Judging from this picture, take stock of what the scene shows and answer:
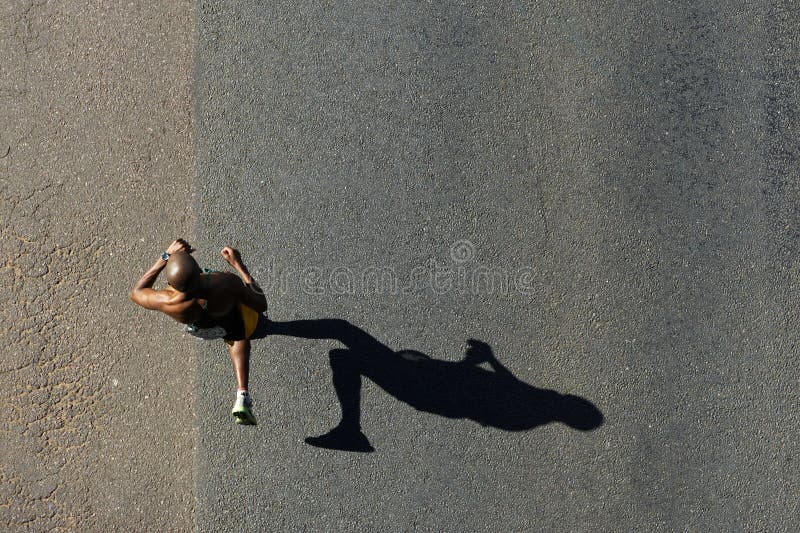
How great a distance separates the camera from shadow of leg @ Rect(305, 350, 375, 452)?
4191 mm

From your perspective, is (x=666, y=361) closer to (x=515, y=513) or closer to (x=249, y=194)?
(x=515, y=513)

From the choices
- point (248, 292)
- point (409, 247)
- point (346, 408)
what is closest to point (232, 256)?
point (248, 292)

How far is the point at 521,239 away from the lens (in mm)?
4301

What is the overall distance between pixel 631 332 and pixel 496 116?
6.40 ft

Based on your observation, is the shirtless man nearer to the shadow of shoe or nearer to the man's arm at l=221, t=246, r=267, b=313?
the man's arm at l=221, t=246, r=267, b=313

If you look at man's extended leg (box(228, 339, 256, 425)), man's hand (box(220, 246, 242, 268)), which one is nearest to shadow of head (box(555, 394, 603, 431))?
man's extended leg (box(228, 339, 256, 425))

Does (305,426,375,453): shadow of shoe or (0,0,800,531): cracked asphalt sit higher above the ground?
(0,0,800,531): cracked asphalt

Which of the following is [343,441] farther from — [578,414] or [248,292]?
[578,414]

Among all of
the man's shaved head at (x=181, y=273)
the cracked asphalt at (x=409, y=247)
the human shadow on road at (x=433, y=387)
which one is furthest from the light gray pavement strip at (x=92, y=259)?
the man's shaved head at (x=181, y=273)

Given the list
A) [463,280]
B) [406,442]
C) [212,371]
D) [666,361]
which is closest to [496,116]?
[463,280]

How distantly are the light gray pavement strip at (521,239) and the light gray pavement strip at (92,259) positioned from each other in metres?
0.28

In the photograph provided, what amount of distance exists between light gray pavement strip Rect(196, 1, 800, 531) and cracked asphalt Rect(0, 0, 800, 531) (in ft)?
0.07

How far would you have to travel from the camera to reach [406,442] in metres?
4.20

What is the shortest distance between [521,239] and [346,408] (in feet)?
6.08
